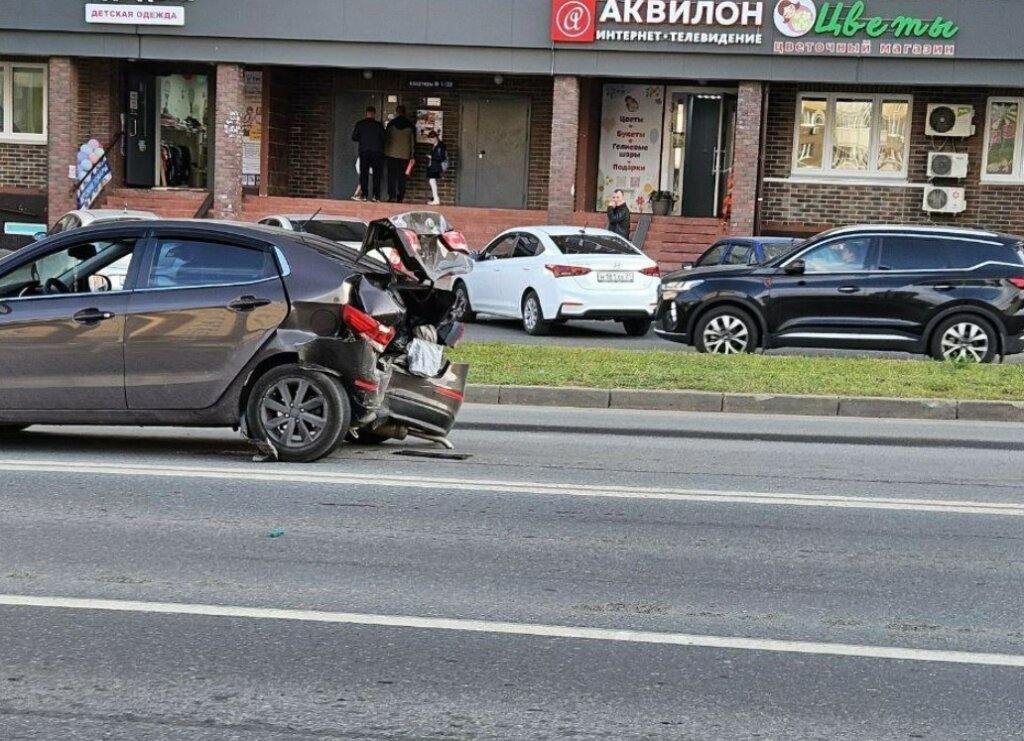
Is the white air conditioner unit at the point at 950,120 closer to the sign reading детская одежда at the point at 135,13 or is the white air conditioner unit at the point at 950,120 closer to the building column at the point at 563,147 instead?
the building column at the point at 563,147

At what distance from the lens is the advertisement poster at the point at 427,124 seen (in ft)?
107

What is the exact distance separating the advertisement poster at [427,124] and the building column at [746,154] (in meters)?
7.04

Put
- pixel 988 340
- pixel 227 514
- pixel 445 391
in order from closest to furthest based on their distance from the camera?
pixel 227 514
pixel 445 391
pixel 988 340

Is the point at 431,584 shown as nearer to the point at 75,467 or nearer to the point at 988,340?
the point at 75,467

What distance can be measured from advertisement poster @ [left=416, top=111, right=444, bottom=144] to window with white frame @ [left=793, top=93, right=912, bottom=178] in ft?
25.2

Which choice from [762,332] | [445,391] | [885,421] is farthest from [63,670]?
[762,332]

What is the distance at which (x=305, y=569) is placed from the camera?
22.1 feet

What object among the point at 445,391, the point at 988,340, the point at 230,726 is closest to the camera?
the point at 230,726

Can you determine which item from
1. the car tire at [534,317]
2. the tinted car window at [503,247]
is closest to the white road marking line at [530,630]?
the car tire at [534,317]

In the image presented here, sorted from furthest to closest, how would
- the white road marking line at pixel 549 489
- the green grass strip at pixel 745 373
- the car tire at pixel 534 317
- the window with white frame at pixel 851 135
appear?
the window with white frame at pixel 851 135 → the car tire at pixel 534 317 → the green grass strip at pixel 745 373 → the white road marking line at pixel 549 489

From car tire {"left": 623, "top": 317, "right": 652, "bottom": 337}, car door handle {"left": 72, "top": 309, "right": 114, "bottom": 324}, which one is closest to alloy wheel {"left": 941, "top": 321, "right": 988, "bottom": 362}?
car tire {"left": 623, "top": 317, "right": 652, "bottom": 337}

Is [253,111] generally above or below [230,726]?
above

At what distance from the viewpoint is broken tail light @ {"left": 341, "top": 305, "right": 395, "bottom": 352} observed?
9273mm

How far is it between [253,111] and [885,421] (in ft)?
69.2
